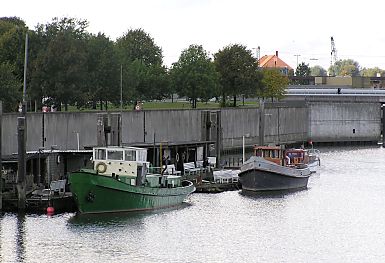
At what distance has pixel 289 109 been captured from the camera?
142 meters

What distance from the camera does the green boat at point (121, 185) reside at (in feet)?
214

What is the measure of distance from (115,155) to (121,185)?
302 centimetres

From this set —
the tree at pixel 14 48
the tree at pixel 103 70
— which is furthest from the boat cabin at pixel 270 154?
the tree at pixel 14 48

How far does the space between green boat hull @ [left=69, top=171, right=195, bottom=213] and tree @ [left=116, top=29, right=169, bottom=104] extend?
153 feet

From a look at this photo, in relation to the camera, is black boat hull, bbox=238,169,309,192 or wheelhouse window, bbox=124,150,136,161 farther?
black boat hull, bbox=238,169,309,192

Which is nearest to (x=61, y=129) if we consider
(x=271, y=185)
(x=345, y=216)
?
(x=271, y=185)

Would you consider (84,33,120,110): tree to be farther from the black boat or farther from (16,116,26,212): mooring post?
(16,116,26,212): mooring post

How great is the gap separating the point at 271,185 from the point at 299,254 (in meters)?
25.8

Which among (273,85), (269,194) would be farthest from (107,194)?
(273,85)

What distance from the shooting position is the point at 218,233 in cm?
6159

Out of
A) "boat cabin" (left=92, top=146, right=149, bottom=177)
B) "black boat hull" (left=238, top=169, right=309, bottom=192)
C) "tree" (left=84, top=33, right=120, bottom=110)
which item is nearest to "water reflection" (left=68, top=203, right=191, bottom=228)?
"boat cabin" (left=92, top=146, right=149, bottom=177)

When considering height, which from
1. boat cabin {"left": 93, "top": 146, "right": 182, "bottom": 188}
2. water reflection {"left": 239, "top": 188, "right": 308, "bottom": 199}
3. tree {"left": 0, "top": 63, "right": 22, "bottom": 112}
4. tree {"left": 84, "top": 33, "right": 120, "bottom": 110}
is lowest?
water reflection {"left": 239, "top": 188, "right": 308, "bottom": 199}

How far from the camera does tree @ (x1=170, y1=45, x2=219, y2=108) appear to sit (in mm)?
137250

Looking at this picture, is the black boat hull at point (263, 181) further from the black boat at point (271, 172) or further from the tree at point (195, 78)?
the tree at point (195, 78)
